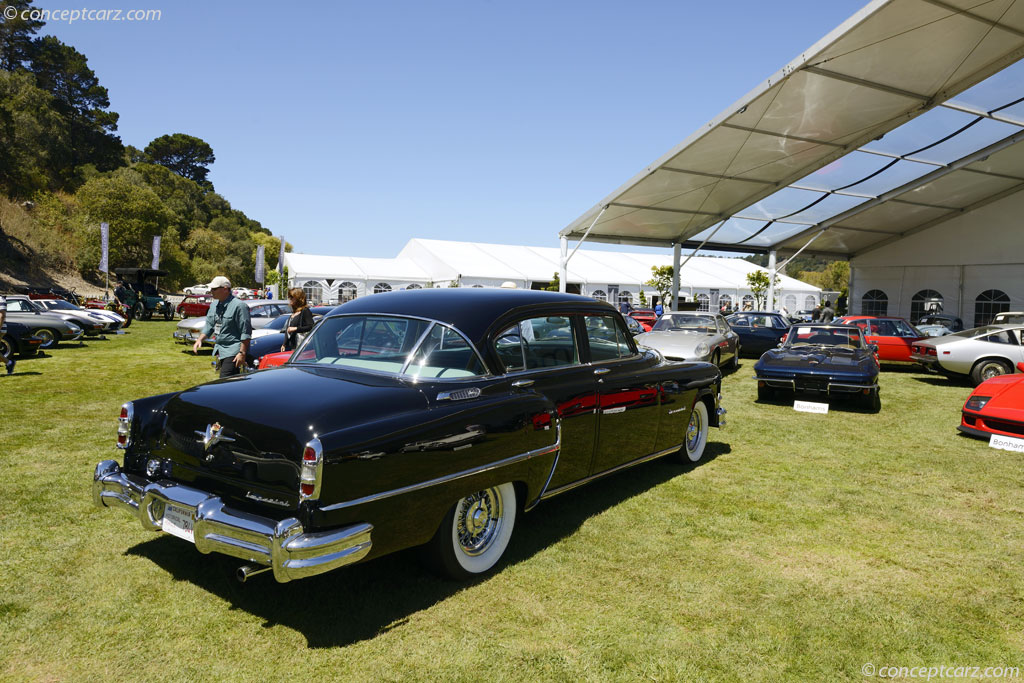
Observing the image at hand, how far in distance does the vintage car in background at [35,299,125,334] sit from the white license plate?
18126mm

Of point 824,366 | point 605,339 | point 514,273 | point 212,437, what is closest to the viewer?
point 212,437

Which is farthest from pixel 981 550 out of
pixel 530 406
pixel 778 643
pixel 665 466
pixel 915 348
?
pixel 915 348

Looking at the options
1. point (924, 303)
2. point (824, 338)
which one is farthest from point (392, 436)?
point (924, 303)

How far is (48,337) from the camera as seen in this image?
15758mm

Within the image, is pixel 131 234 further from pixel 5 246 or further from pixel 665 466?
pixel 665 466

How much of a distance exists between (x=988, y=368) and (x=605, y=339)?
35.9 ft

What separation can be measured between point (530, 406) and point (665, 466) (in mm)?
2929

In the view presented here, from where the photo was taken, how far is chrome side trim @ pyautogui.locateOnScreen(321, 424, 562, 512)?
2837 millimetres

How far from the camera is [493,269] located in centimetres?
3691

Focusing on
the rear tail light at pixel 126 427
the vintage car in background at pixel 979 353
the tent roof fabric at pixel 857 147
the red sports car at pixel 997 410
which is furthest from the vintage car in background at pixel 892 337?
A: the rear tail light at pixel 126 427

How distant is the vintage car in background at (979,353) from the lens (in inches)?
462

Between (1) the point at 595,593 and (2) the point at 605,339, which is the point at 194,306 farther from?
(1) the point at 595,593

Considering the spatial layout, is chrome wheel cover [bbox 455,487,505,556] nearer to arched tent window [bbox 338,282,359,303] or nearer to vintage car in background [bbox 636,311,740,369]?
vintage car in background [bbox 636,311,740,369]

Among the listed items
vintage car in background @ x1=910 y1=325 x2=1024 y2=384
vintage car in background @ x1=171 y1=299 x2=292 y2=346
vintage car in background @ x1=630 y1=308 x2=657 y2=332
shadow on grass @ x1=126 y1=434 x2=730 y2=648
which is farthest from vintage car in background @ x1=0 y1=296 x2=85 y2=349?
vintage car in background @ x1=910 y1=325 x2=1024 y2=384
